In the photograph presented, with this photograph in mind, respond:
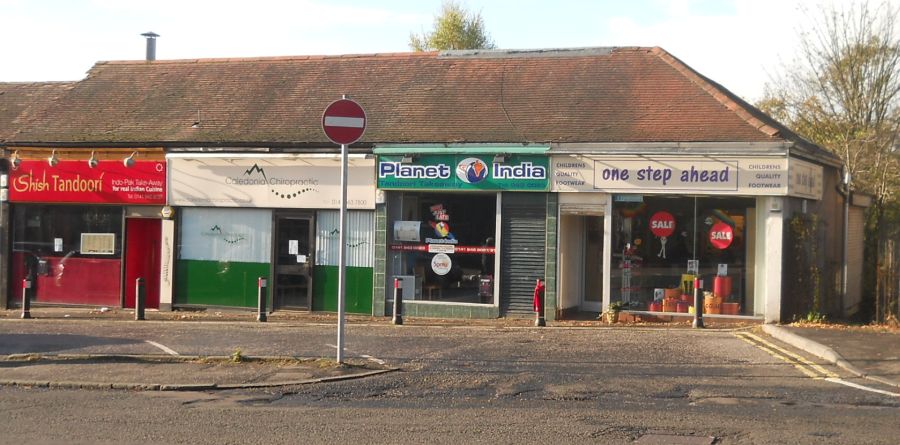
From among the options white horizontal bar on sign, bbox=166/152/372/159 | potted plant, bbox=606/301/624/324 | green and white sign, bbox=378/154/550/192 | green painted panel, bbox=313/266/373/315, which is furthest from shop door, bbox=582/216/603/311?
white horizontal bar on sign, bbox=166/152/372/159

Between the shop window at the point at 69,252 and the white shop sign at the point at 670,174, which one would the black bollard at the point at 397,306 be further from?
the shop window at the point at 69,252

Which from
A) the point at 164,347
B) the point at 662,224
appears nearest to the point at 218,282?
the point at 164,347

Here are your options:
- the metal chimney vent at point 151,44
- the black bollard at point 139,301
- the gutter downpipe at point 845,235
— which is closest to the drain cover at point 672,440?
the black bollard at point 139,301

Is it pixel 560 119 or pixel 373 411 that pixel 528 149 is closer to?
pixel 560 119

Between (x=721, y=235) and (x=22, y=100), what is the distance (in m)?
18.3

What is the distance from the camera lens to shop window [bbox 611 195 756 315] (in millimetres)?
18078

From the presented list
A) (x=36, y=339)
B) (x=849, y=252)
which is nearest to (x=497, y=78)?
(x=849, y=252)

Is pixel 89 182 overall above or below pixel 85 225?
above

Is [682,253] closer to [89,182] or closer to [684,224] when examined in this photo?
[684,224]

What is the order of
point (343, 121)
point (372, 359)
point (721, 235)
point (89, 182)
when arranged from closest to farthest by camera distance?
point (343, 121) → point (372, 359) → point (721, 235) → point (89, 182)

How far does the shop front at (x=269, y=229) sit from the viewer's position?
64.7ft

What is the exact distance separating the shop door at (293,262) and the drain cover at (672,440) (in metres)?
13.0

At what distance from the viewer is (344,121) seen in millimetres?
11953

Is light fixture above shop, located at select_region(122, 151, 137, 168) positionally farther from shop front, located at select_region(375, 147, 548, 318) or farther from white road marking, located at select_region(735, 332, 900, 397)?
white road marking, located at select_region(735, 332, 900, 397)
